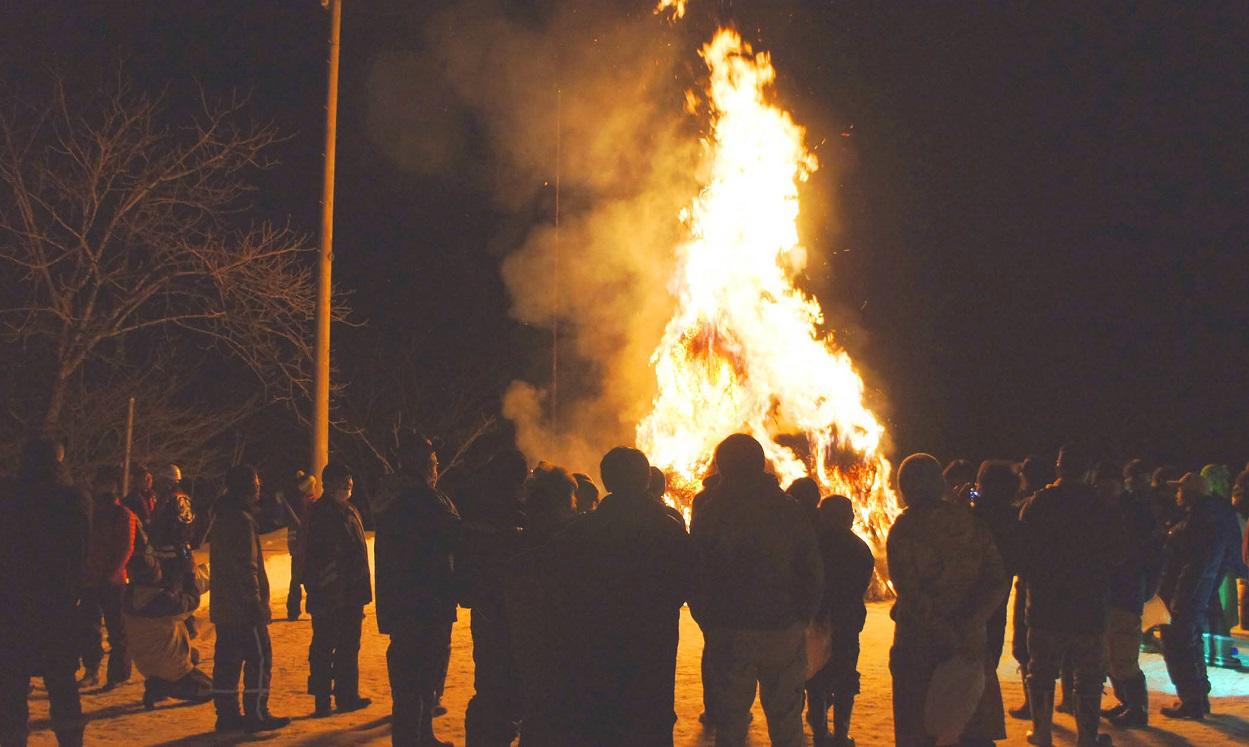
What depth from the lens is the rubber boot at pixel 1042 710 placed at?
7.13m

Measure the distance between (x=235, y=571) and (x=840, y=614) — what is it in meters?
4.04

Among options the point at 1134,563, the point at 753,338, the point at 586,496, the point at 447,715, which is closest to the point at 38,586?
the point at 586,496

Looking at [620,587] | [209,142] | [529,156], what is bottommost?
[620,587]

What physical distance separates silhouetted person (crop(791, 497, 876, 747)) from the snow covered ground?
A: 0.47 meters

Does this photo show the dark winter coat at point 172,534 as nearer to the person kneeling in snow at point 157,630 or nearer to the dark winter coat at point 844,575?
the person kneeling in snow at point 157,630

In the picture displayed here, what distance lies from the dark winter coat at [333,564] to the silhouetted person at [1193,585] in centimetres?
603

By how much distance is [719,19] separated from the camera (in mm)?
17188

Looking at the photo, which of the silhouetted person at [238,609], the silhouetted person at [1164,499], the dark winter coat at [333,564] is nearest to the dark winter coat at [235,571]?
the silhouetted person at [238,609]

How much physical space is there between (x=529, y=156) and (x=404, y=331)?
13109 mm

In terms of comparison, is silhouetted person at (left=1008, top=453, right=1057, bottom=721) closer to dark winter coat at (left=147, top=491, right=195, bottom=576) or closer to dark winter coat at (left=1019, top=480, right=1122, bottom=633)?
dark winter coat at (left=1019, top=480, right=1122, bottom=633)

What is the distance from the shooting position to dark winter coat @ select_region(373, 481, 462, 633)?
6551 millimetres

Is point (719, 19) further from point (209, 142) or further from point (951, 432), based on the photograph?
point (951, 432)

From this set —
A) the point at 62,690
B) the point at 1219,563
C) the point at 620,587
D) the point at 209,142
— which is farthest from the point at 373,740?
the point at 209,142

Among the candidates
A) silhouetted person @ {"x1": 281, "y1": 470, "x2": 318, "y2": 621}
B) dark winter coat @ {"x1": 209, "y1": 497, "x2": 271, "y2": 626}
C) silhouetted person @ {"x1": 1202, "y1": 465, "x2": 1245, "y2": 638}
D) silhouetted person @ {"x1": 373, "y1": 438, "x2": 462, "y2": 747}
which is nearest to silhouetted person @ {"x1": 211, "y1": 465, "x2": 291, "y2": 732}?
dark winter coat @ {"x1": 209, "y1": 497, "x2": 271, "y2": 626}
